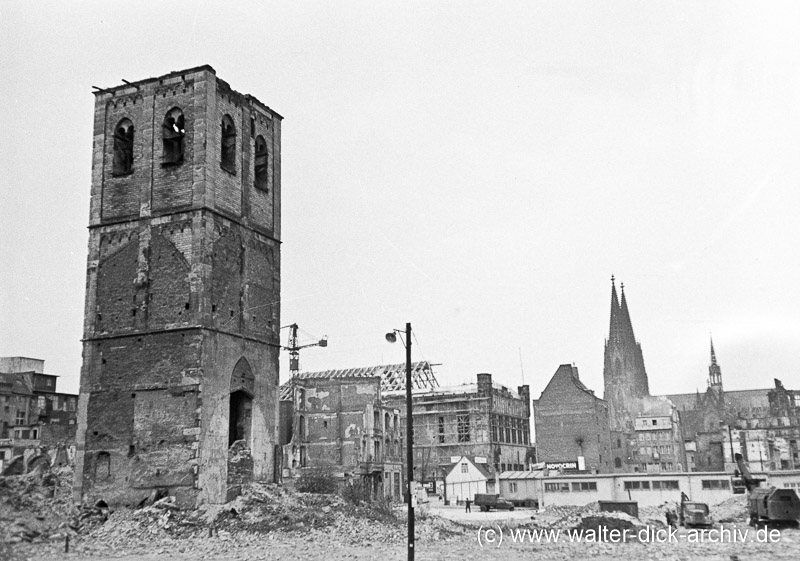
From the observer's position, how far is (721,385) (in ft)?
474

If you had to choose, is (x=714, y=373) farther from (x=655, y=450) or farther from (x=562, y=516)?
(x=562, y=516)

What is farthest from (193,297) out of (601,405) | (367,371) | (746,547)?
(367,371)

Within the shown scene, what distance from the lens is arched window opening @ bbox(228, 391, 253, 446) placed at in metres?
34.0

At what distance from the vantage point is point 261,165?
1473 inches

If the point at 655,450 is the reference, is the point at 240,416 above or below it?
above

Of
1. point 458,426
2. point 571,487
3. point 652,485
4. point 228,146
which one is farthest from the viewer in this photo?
point 458,426

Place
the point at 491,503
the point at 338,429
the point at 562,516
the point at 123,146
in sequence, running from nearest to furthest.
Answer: the point at 123,146, the point at 562,516, the point at 491,503, the point at 338,429

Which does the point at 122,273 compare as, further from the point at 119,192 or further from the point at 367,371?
the point at 367,371

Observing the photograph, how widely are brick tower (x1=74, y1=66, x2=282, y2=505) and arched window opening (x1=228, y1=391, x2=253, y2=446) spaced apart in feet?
0.19

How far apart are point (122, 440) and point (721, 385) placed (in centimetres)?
13141

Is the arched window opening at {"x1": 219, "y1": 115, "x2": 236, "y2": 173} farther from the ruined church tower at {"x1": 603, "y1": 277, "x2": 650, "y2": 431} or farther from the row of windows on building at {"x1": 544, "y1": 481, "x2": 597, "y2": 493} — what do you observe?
the ruined church tower at {"x1": 603, "y1": 277, "x2": 650, "y2": 431}

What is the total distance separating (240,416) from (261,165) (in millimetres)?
11318

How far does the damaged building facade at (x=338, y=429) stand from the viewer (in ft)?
191

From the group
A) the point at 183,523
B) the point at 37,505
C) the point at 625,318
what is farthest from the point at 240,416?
the point at 625,318
